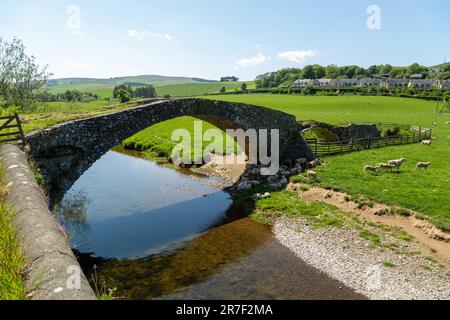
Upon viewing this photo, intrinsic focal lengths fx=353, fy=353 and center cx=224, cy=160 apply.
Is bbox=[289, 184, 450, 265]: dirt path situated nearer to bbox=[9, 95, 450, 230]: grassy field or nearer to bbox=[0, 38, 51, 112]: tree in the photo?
bbox=[9, 95, 450, 230]: grassy field

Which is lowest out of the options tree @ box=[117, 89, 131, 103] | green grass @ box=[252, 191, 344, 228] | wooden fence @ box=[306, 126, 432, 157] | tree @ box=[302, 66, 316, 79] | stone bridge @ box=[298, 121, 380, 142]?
green grass @ box=[252, 191, 344, 228]

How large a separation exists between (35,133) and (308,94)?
110 metres

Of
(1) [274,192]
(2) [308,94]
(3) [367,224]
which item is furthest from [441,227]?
(2) [308,94]

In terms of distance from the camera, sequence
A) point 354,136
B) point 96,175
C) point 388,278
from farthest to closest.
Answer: point 354,136 → point 96,175 → point 388,278

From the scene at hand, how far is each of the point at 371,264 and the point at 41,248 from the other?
51.0 ft

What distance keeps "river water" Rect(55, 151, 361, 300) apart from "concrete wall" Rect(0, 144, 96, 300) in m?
2.49

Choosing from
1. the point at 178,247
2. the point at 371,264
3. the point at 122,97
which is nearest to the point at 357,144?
the point at 371,264

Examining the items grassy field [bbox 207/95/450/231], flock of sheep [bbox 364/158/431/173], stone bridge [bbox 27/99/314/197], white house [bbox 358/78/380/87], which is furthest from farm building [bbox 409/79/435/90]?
stone bridge [bbox 27/99/314/197]

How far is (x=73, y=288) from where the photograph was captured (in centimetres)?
500

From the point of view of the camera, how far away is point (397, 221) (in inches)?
830

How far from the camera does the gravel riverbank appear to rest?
50.0ft

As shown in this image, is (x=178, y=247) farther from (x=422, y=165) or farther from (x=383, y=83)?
(x=383, y=83)

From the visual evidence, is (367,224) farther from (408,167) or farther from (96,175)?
(96,175)

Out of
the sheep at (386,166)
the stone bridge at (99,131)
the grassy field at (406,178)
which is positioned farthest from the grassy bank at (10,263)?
the sheep at (386,166)
